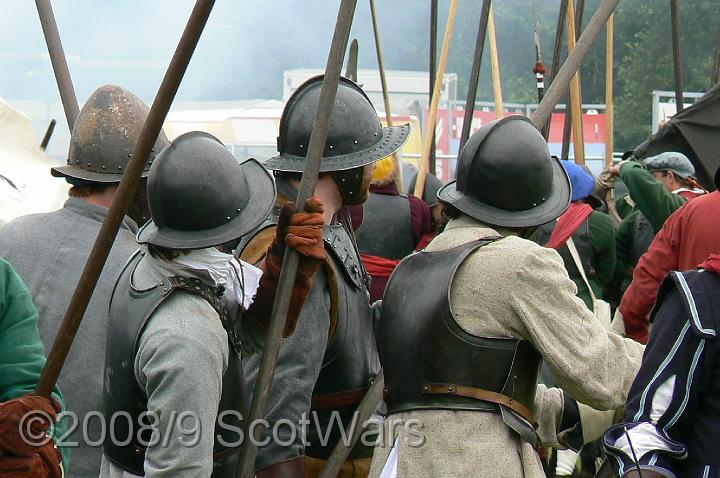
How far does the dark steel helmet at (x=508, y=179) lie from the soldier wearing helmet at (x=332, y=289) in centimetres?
38

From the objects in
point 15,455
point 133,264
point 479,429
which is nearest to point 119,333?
point 133,264

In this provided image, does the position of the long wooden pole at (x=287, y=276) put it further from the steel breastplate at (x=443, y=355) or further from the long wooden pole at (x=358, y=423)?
the long wooden pole at (x=358, y=423)

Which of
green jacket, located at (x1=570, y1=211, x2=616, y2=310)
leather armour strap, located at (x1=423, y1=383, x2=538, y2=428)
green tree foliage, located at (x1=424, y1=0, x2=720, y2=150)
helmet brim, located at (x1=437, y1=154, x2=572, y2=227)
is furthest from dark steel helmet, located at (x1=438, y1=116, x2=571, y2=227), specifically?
green tree foliage, located at (x1=424, y1=0, x2=720, y2=150)

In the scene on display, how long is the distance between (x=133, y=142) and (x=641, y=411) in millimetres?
2039

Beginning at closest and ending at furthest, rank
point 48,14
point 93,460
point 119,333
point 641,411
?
point 641,411 → point 119,333 → point 93,460 → point 48,14

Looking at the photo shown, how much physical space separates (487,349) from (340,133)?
37.8 inches

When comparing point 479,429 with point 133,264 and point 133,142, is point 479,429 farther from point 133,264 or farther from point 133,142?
point 133,142

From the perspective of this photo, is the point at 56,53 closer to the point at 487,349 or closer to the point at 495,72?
the point at 487,349

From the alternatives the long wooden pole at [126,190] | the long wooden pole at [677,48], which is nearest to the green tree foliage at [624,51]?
the long wooden pole at [677,48]

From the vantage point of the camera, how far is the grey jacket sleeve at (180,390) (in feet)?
9.14

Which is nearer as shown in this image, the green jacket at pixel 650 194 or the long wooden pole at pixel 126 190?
the long wooden pole at pixel 126 190

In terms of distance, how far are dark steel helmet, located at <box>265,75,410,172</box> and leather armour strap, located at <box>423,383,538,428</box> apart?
31.8 inches

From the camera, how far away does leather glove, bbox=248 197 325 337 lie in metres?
2.96

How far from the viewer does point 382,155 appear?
145 inches
